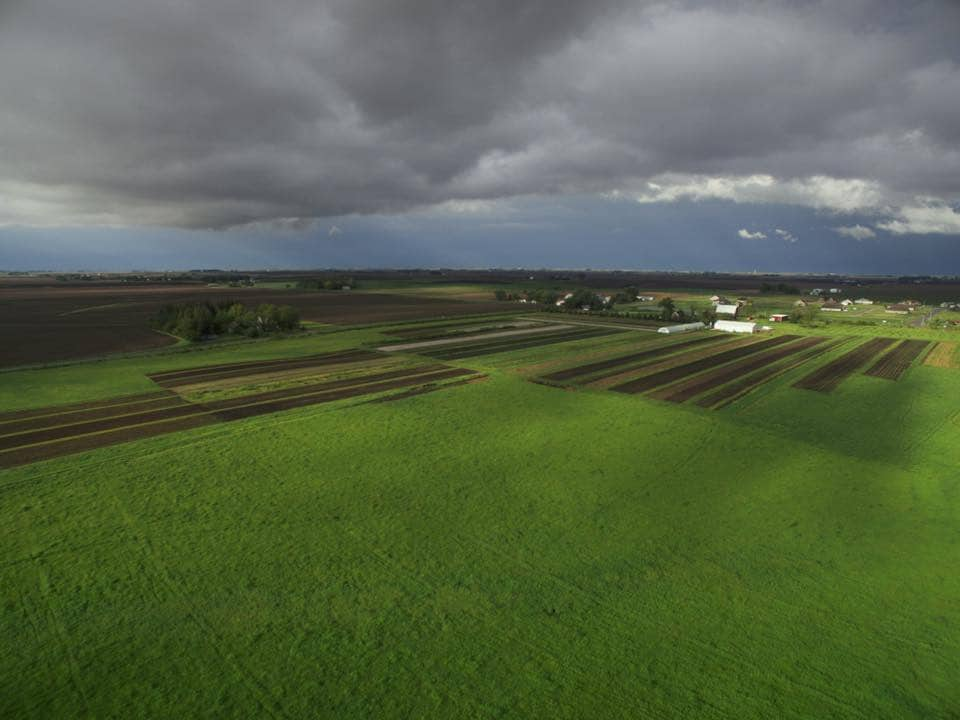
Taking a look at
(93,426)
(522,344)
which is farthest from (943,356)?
(93,426)

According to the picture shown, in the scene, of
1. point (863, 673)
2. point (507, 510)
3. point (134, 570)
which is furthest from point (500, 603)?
point (134, 570)

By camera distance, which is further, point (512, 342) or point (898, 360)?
point (512, 342)

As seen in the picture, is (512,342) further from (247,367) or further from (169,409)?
(169,409)

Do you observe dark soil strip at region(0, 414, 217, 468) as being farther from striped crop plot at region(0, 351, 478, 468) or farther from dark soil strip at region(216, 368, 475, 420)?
dark soil strip at region(216, 368, 475, 420)

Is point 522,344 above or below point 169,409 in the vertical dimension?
above

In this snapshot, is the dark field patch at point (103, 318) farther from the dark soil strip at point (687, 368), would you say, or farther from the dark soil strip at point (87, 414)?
the dark soil strip at point (687, 368)

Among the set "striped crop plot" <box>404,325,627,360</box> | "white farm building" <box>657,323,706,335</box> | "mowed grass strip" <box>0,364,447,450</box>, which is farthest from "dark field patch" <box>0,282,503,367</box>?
"white farm building" <box>657,323,706,335</box>

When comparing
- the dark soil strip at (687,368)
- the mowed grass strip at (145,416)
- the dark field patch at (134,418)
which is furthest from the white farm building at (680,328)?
the mowed grass strip at (145,416)
